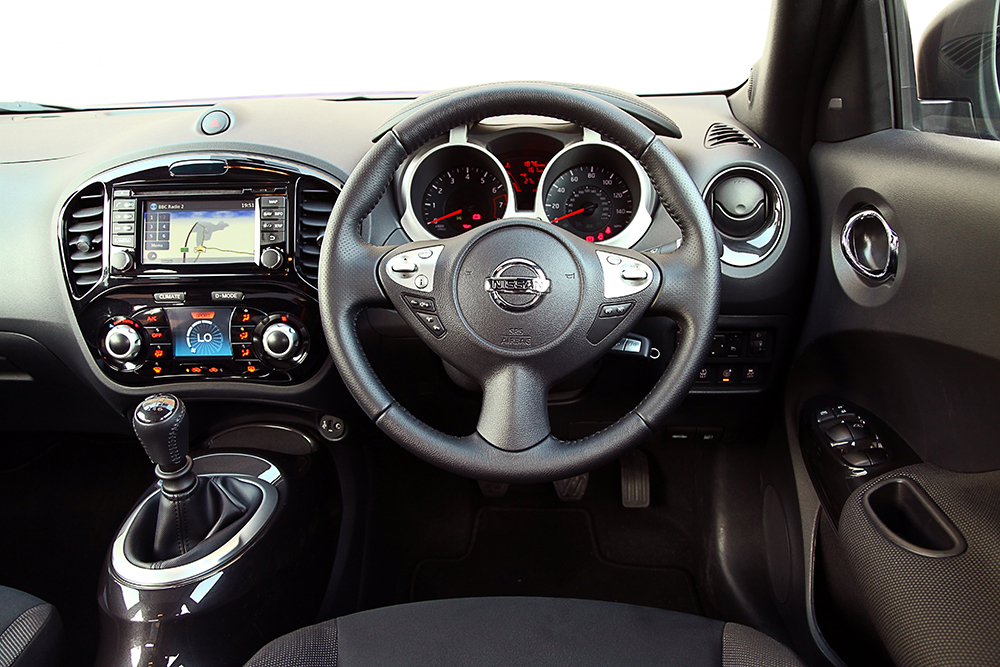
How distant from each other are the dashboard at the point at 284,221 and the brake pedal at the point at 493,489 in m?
0.65

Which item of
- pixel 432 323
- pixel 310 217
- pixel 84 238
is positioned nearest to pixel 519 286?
pixel 432 323

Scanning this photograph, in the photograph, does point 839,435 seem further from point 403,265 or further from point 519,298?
point 403,265

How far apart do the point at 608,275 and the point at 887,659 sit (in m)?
0.68

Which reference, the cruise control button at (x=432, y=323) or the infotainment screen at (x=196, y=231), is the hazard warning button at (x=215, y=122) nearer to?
the infotainment screen at (x=196, y=231)

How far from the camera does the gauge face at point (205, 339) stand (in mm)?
1356

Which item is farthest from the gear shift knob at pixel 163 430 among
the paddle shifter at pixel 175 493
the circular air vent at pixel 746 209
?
the circular air vent at pixel 746 209

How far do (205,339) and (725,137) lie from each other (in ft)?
3.47

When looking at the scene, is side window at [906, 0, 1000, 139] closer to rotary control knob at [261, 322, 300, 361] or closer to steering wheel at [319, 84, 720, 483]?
steering wheel at [319, 84, 720, 483]

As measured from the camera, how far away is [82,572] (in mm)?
1859

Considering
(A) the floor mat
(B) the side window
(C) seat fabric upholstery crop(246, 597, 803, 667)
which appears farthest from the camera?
(A) the floor mat

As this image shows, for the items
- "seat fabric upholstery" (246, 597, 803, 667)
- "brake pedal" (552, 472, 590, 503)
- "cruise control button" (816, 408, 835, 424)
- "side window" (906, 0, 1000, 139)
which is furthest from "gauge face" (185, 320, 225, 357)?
"side window" (906, 0, 1000, 139)

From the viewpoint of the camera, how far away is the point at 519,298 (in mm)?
1055

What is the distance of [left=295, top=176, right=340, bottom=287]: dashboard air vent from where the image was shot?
4.33 feet

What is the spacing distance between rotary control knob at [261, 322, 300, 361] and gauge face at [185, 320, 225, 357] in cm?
10
